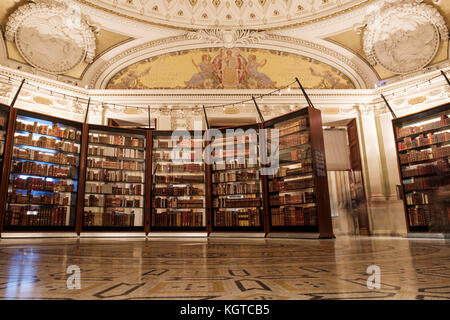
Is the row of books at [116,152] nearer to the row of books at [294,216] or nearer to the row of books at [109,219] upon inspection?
the row of books at [109,219]

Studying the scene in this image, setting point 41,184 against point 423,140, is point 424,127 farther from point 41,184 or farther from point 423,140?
point 41,184

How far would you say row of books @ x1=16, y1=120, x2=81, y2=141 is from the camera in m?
6.72

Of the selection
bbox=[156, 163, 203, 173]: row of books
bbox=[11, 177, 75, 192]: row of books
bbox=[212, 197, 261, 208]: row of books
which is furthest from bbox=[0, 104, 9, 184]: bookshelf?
bbox=[212, 197, 261, 208]: row of books

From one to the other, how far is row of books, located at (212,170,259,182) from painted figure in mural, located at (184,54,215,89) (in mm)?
3709

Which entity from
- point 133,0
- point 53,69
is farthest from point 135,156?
point 133,0

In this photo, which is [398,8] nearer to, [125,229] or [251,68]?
[251,68]

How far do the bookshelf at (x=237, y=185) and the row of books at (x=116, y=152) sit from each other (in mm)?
2058

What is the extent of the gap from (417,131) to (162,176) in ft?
20.5

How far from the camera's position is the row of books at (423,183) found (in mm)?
6505

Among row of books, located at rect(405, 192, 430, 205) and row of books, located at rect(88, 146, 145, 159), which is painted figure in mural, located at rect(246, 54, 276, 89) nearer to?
row of books, located at rect(88, 146, 145, 159)

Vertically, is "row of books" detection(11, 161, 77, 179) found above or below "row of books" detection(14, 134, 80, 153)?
below

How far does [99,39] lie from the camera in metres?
9.74

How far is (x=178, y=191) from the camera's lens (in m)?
8.10

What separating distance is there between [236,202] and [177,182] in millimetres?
1718
